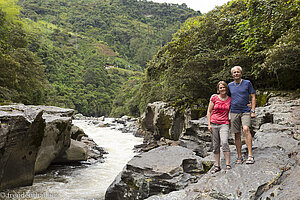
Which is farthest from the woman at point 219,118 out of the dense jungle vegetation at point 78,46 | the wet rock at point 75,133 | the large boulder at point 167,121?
the dense jungle vegetation at point 78,46

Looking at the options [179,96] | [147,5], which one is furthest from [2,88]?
[147,5]

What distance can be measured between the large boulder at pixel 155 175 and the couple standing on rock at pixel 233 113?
3.86 ft

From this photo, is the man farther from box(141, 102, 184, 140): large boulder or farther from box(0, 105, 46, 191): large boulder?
box(141, 102, 184, 140): large boulder

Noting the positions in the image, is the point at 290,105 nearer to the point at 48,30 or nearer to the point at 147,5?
the point at 48,30

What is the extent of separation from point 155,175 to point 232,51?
30.9ft

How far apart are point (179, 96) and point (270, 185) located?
42.9 ft

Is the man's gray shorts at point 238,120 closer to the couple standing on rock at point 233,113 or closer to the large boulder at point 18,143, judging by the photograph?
the couple standing on rock at point 233,113

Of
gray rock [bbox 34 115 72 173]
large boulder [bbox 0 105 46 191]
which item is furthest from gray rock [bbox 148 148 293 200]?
gray rock [bbox 34 115 72 173]

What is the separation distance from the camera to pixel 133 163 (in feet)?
19.8

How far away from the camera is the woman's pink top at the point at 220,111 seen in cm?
452

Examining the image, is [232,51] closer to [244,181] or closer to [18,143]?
[244,181]

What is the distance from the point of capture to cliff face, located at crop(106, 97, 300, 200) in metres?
3.59

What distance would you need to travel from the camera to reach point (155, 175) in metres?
5.41

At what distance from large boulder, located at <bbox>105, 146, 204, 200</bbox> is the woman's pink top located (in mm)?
1731
